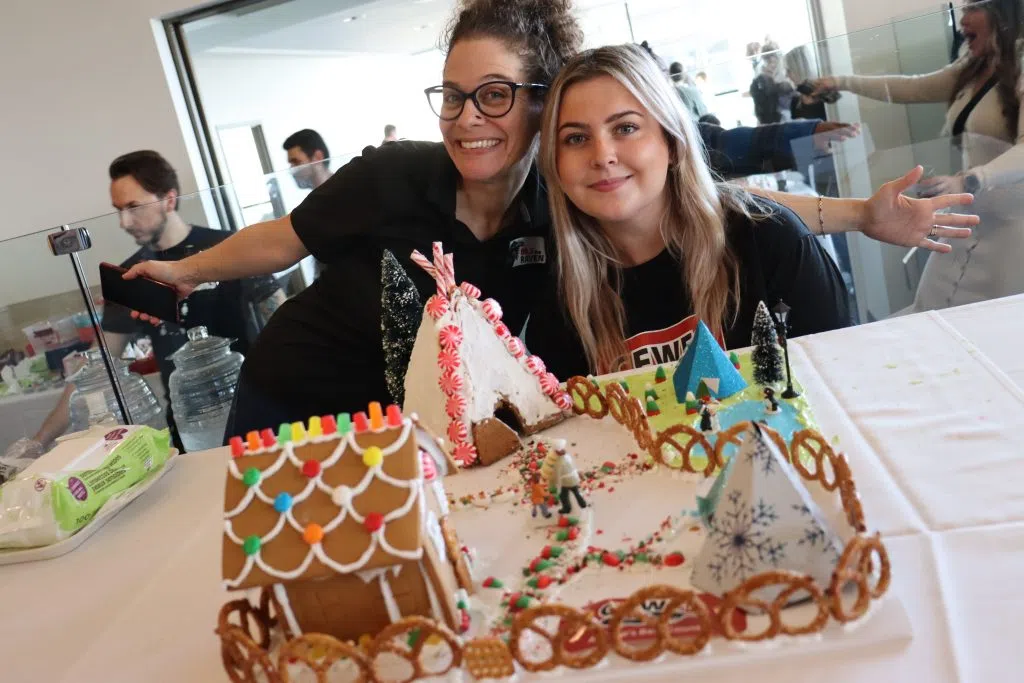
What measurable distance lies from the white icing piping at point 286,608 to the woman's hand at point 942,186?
78.3 inches

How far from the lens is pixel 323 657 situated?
771mm

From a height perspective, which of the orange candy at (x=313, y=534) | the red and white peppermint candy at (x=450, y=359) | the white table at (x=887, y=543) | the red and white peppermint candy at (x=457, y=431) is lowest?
the white table at (x=887, y=543)

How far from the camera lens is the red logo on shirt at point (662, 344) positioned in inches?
61.7

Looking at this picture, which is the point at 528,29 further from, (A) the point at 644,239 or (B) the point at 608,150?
(A) the point at 644,239

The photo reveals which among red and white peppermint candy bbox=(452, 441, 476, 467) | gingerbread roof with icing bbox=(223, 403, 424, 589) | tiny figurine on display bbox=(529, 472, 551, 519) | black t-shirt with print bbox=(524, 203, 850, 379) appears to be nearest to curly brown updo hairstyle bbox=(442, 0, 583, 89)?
black t-shirt with print bbox=(524, 203, 850, 379)

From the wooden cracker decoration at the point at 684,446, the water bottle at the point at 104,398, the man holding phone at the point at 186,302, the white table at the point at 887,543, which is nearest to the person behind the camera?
the white table at the point at 887,543

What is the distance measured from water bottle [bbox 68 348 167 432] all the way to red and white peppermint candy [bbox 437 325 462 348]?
1.16 m

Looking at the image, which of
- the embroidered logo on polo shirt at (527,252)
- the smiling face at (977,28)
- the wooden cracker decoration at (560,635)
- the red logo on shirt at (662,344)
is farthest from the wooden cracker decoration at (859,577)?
the smiling face at (977,28)

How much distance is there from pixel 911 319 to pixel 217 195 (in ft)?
5.96

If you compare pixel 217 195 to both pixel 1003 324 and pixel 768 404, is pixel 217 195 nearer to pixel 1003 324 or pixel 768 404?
pixel 768 404

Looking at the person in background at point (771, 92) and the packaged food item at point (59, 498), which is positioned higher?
the person in background at point (771, 92)

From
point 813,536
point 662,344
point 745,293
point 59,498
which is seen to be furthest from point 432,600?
point 745,293

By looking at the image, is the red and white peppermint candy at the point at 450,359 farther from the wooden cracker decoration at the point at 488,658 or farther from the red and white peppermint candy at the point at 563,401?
the wooden cracker decoration at the point at 488,658

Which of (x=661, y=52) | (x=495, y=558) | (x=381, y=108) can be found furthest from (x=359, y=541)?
(x=381, y=108)
